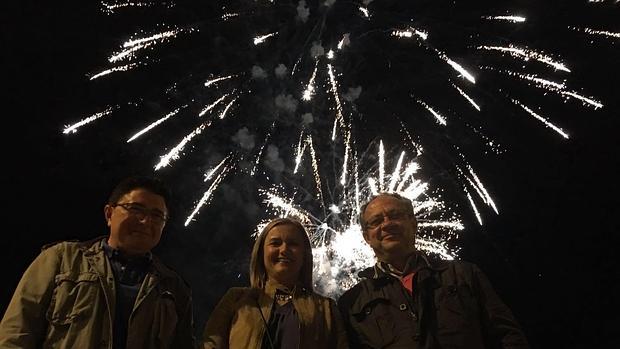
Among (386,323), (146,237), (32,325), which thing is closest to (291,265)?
(386,323)

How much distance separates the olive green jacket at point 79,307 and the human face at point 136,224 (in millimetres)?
199

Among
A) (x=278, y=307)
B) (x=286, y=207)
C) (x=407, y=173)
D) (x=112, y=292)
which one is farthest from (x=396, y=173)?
(x=112, y=292)

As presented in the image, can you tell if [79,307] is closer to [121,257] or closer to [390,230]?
[121,257]

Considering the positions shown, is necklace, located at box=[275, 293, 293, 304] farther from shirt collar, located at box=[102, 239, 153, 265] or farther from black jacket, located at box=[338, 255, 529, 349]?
shirt collar, located at box=[102, 239, 153, 265]

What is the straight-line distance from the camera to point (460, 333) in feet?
13.7

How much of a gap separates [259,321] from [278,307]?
0.86 feet

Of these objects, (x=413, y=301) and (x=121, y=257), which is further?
(x=413, y=301)

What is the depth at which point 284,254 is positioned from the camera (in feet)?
15.2

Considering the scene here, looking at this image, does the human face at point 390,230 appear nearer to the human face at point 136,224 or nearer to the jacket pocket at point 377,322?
the jacket pocket at point 377,322

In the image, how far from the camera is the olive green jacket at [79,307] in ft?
11.9

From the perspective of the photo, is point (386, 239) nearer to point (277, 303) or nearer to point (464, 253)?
point (277, 303)

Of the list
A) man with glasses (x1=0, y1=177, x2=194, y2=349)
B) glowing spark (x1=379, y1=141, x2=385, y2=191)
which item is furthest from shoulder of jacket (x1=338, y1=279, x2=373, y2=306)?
glowing spark (x1=379, y1=141, x2=385, y2=191)

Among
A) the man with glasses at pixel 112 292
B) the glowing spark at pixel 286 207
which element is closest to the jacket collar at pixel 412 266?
the man with glasses at pixel 112 292

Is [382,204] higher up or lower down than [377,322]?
higher up
